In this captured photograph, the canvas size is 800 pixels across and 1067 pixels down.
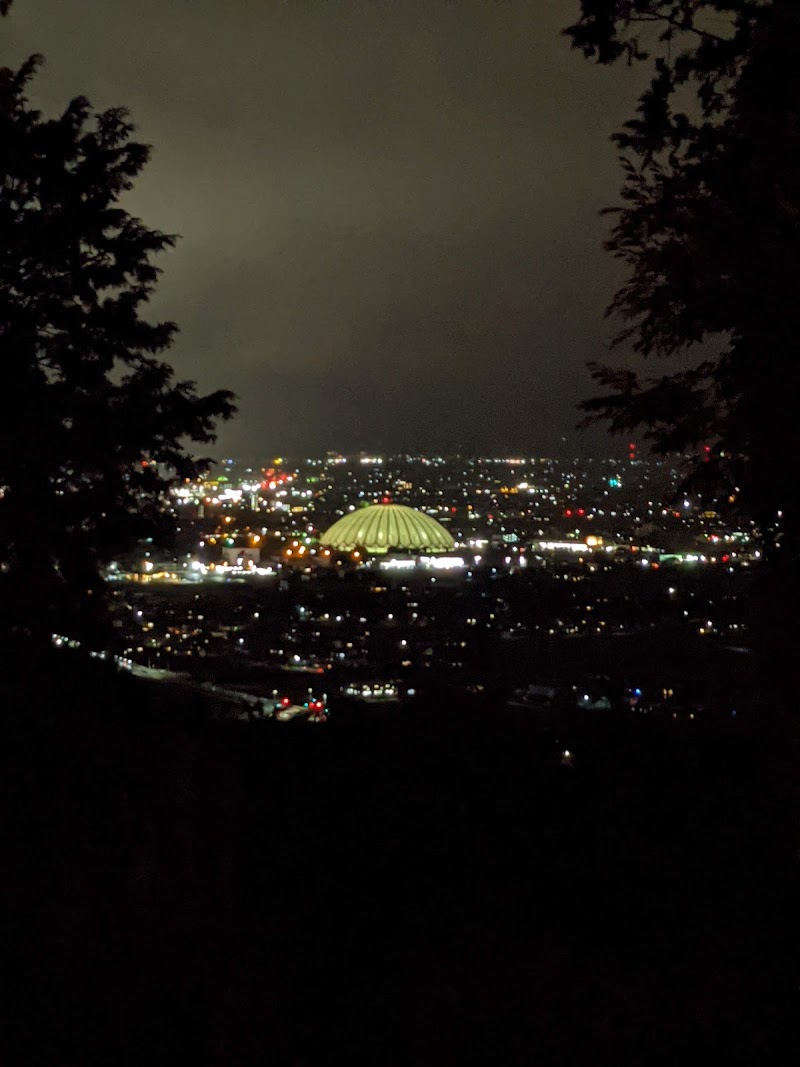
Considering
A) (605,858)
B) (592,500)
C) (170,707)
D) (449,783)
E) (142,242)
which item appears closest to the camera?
(605,858)

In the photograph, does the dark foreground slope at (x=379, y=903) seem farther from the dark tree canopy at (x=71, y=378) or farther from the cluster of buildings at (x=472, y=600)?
the dark tree canopy at (x=71, y=378)

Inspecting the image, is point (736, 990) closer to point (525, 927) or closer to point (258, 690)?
point (525, 927)

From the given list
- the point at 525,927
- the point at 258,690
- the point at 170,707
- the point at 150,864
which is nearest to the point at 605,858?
the point at 525,927

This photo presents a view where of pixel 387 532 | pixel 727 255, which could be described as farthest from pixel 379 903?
pixel 387 532

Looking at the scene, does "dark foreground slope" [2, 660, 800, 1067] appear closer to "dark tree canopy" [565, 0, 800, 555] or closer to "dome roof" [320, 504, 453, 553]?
"dark tree canopy" [565, 0, 800, 555]

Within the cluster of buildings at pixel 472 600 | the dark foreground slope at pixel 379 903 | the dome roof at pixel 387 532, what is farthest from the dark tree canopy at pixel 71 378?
the dome roof at pixel 387 532

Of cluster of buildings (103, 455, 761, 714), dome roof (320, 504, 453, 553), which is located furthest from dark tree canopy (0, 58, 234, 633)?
dome roof (320, 504, 453, 553)
